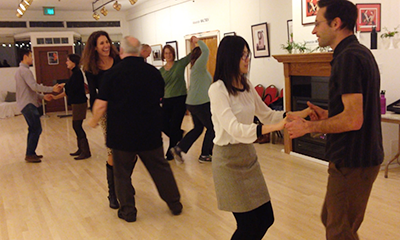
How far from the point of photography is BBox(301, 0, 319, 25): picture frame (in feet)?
18.0

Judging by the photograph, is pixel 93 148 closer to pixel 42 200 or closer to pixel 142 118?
pixel 42 200

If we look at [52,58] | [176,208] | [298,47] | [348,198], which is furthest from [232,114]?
[52,58]

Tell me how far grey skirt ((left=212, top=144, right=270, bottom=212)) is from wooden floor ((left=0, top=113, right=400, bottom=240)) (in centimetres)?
108

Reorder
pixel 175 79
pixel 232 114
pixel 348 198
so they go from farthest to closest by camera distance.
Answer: pixel 175 79 < pixel 232 114 < pixel 348 198

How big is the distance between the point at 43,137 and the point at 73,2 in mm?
5367

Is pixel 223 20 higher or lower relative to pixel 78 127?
higher

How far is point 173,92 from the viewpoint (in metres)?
5.51

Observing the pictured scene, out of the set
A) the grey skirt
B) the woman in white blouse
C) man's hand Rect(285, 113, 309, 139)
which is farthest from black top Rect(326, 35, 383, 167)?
the grey skirt

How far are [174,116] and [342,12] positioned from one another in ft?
12.8

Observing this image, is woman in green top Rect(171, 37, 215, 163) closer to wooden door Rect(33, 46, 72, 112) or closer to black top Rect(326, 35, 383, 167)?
black top Rect(326, 35, 383, 167)

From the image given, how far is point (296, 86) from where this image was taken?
5789 mm

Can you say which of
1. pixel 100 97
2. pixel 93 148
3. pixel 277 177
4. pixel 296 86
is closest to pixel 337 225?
pixel 100 97

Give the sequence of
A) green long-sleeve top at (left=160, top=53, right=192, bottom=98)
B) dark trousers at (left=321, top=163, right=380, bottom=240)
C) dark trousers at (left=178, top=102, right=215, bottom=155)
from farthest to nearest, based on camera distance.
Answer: green long-sleeve top at (left=160, top=53, right=192, bottom=98)
dark trousers at (left=178, top=102, right=215, bottom=155)
dark trousers at (left=321, top=163, right=380, bottom=240)

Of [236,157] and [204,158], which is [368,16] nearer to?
[204,158]
